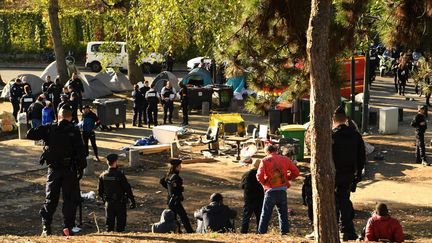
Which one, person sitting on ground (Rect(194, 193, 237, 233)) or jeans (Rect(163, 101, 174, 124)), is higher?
jeans (Rect(163, 101, 174, 124))

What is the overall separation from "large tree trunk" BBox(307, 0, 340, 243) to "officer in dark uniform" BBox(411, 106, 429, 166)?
11.6m

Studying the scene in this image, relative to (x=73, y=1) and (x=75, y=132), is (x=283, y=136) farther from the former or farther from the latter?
(x=73, y=1)

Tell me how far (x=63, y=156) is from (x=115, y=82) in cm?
2116

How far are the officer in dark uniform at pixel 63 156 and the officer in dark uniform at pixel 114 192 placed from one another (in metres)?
0.81

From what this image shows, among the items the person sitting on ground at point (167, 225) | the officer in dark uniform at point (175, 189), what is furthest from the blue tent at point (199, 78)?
the person sitting on ground at point (167, 225)

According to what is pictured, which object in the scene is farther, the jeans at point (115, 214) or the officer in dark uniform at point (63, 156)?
the jeans at point (115, 214)

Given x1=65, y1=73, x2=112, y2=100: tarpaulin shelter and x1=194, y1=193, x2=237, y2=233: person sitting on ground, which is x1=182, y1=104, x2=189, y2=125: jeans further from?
x1=194, y1=193, x2=237, y2=233: person sitting on ground

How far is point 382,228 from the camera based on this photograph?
35.4 feet

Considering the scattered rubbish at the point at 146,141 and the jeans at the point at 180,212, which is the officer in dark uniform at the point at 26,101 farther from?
the jeans at the point at 180,212

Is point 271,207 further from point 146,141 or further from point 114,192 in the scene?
Answer: point 146,141

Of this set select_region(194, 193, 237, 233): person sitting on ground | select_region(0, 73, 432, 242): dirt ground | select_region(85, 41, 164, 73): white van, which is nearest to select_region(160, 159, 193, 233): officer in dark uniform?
select_region(194, 193, 237, 233): person sitting on ground

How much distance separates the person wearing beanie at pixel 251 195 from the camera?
40.8 ft

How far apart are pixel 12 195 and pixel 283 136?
23.2 ft

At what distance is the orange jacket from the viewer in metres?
11.6
